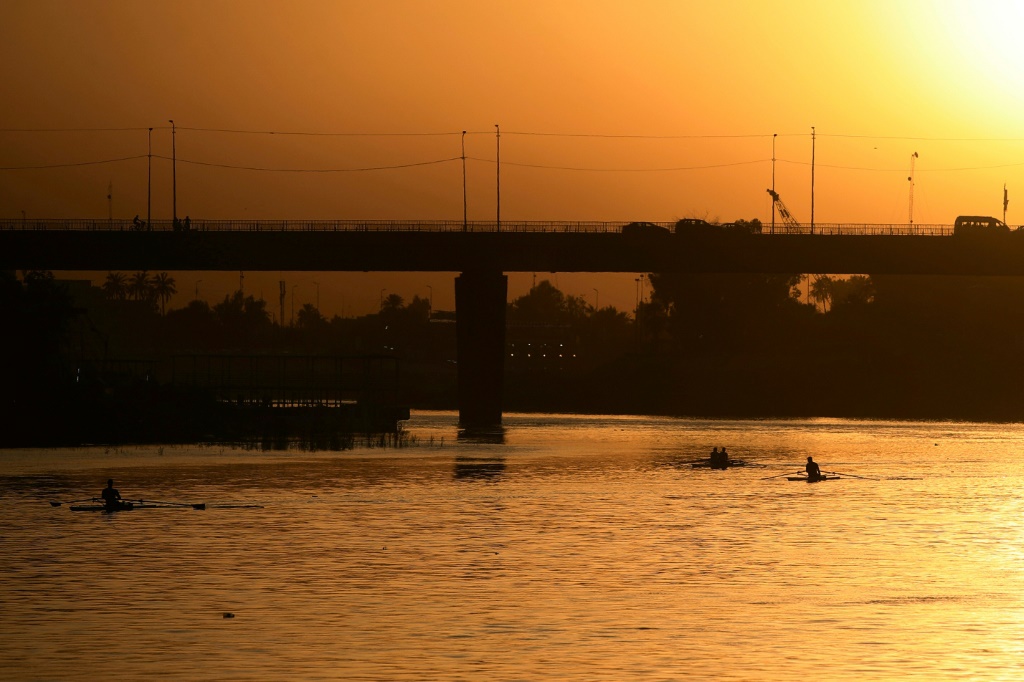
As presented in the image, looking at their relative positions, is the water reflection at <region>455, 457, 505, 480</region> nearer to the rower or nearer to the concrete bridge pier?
the rower

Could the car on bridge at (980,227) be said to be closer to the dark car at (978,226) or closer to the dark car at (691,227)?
the dark car at (978,226)

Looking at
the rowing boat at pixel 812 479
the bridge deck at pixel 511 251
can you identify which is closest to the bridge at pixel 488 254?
the bridge deck at pixel 511 251

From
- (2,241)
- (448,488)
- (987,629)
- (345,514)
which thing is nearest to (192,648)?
(987,629)

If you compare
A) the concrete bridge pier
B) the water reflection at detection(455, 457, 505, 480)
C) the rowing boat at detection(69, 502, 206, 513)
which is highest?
the concrete bridge pier

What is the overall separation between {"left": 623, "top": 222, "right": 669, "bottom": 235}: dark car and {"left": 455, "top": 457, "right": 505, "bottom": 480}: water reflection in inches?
2189

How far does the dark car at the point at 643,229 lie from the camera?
156m

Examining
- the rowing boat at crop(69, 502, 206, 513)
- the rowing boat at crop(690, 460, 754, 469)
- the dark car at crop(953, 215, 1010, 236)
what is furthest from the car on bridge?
the rowing boat at crop(69, 502, 206, 513)

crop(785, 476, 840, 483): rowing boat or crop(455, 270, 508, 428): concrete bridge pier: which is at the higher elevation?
crop(455, 270, 508, 428): concrete bridge pier

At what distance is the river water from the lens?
33.7m

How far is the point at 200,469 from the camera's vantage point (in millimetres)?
91062

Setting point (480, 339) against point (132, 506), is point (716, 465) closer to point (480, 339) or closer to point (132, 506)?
point (132, 506)

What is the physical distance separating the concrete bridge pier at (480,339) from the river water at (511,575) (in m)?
62.4

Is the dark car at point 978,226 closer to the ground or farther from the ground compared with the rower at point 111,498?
farther from the ground

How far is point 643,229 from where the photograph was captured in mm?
157125
